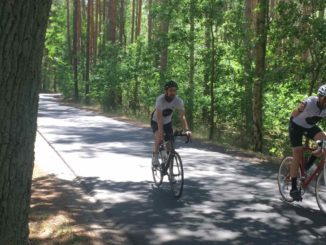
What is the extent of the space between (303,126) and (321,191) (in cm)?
100

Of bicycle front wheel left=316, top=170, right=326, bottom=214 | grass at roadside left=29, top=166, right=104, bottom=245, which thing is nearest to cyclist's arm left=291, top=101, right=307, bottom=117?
bicycle front wheel left=316, top=170, right=326, bottom=214

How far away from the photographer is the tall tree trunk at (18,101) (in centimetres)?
340

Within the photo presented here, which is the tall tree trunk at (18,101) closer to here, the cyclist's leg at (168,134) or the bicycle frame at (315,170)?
the bicycle frame at (315,170)

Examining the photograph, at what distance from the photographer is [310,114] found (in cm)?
702

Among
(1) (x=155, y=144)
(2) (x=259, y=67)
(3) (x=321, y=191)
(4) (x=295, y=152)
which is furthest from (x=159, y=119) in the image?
(2) (x=259, y=67)

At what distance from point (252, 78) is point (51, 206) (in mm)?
9109

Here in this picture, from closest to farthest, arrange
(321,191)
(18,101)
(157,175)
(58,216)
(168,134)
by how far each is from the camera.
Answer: (18,101) → (58,216) → (321,191) → (168,134) → (157,175)

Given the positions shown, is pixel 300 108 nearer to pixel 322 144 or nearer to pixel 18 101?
pixel 322 144

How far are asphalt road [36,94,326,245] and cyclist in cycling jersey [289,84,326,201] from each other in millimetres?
577

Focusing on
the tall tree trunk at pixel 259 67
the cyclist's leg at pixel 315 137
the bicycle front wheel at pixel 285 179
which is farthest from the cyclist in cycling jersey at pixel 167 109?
the tall tree trunk at pixel 259 67

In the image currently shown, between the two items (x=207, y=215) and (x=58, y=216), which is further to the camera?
(x=207, y=215)

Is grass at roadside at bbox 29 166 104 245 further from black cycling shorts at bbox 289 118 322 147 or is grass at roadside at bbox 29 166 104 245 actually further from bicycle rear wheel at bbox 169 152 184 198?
black cycling shorts at bbox 289 118 322 147

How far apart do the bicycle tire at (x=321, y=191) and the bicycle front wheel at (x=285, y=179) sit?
0.75 metres

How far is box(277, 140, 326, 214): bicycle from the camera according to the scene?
6.87 m
